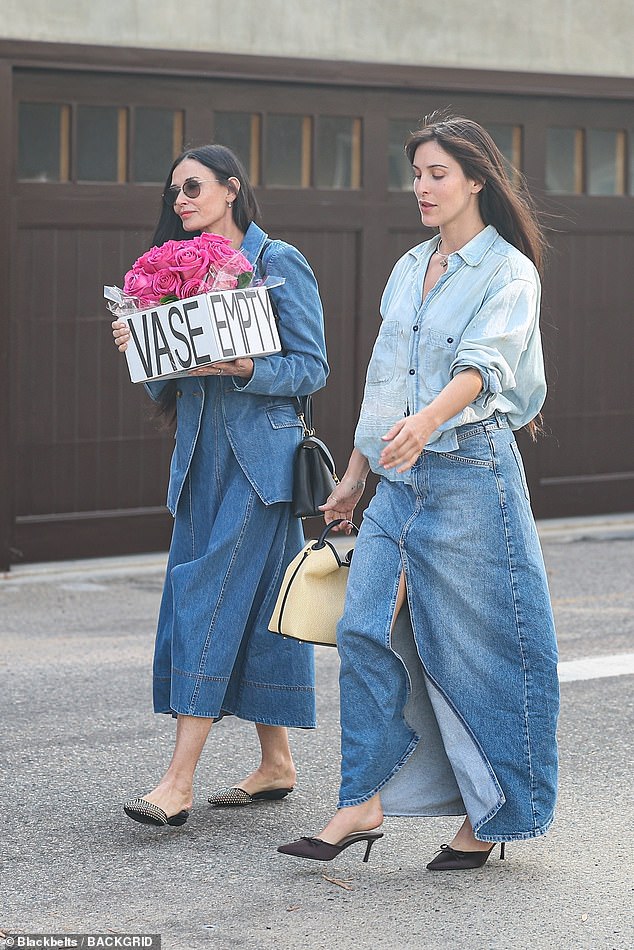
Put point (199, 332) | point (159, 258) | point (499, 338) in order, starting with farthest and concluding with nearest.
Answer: point (159, 258) < point (199, 332) < point (499, 338)

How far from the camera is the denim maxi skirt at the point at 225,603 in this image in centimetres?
475

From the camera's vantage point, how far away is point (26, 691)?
6.52 meters

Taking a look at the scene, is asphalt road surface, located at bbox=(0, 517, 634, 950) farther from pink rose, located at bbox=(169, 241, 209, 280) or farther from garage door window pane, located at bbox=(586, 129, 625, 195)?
garage door window pane, located at bbox=(586, 129, 625, 195)

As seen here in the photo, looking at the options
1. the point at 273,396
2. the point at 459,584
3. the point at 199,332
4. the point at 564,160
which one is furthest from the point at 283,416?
the point at 564,160

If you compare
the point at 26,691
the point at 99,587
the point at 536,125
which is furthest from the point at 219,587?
the point at 536,125

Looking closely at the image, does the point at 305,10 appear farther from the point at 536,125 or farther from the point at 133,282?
the point at 133,282

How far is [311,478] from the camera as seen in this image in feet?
15.9

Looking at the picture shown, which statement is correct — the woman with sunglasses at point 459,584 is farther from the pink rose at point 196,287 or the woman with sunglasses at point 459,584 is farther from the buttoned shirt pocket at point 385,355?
the pink rose at point 196,287

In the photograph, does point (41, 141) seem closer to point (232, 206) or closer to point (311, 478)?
point (232, 206)

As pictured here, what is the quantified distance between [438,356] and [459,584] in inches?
23.4

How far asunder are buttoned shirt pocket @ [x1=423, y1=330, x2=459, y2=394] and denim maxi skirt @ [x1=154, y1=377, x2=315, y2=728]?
0.78m

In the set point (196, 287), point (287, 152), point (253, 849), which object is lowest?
point (253, 849)

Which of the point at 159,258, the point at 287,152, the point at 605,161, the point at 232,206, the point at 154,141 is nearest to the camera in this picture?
the point at 159,258

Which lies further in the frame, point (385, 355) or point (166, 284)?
point (166, 284)
